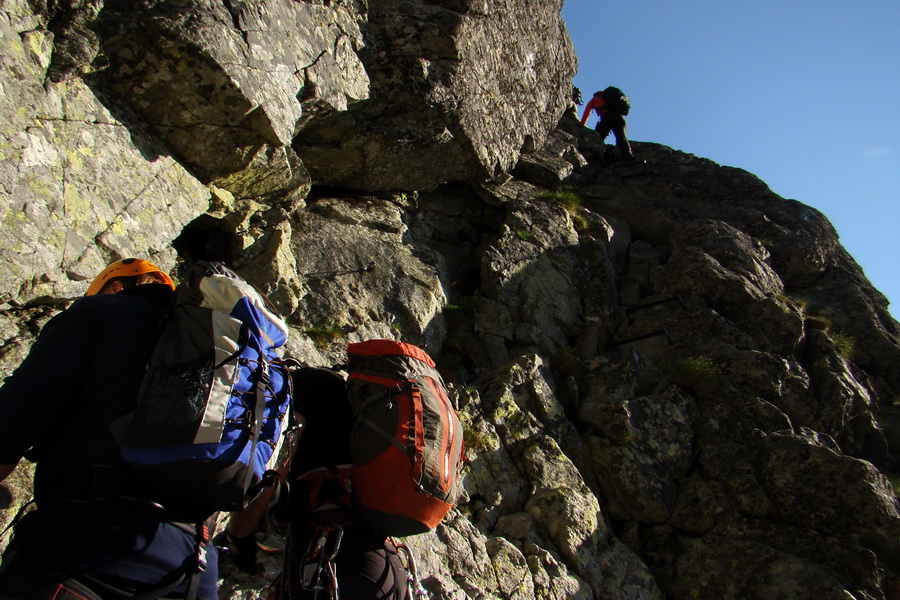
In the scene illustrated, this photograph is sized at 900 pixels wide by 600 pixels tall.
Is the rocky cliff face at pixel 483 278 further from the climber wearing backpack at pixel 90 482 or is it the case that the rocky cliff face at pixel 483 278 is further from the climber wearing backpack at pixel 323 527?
the climber wearing backpack at pixel 90 482

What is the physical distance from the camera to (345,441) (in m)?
3.95

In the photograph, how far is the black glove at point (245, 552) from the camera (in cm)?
388

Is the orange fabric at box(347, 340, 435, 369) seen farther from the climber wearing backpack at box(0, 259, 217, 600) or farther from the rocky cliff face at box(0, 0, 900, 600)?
the rocky cliff face at box(0, 0, 900, 600)

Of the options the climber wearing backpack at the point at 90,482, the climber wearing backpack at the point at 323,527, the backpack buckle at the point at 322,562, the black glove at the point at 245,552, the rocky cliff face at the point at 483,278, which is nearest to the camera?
the climber wearing backpack at the point at 90,482

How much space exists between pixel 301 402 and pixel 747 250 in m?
11.7

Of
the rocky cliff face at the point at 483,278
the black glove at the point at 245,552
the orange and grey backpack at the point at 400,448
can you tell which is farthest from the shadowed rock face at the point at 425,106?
the black glove at the point at 245,552

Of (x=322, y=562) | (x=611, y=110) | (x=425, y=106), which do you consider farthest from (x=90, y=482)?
(x=611, y=110)

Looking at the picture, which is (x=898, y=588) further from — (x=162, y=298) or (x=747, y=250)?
(x=162, y=298)

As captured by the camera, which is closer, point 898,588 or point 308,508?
point 308,508

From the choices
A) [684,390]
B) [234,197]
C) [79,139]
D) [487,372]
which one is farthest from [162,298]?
[684,390]

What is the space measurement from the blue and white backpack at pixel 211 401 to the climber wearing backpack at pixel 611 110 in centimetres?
1840

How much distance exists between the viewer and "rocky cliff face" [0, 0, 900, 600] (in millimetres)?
5789

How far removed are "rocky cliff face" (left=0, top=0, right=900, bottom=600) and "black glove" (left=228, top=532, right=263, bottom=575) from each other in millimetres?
863

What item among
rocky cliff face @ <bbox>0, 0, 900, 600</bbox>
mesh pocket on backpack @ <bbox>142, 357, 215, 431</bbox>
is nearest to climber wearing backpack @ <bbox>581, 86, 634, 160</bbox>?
rocky cliff face @ <bbox>0, 0, 900, 600</bbox>
